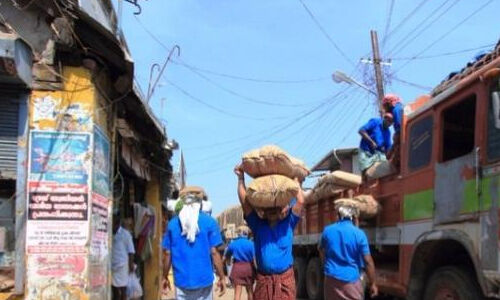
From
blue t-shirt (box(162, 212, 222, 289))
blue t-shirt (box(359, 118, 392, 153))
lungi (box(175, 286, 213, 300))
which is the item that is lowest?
lungi (box(175, 286, 213, 300))

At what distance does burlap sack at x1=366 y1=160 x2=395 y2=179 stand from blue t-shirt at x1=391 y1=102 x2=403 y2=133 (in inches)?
19.9

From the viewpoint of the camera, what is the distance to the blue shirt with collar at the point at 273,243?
5.62 metres

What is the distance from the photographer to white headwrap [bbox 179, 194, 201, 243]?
6.64 meters

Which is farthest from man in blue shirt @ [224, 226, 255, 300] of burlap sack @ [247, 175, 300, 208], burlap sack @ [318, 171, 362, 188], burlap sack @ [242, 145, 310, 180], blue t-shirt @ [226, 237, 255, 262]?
burlap sack @ [247, 175, 300, 208]

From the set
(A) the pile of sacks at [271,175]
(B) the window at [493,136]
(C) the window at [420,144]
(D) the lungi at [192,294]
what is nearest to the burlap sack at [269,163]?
(A) the pile of sacks at [271,175]

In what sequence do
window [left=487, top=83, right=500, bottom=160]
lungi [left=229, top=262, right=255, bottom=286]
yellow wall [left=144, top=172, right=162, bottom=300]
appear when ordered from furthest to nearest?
yellow wall [left=144, top=172, right=162, bottom=300]
lungi [left=229, top=262, right=255, bottom=286]
window [left=487, top=83, right=500, bottom=160]

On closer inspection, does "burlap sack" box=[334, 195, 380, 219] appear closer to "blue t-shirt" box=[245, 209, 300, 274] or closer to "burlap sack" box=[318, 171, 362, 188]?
"burlap sack" box=[318, 171, 362, 188]

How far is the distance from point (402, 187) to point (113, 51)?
4083 millimetres

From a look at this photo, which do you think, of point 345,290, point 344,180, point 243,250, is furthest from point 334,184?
point 345,290

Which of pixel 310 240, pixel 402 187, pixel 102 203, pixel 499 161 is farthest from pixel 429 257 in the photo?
pixel 310 240

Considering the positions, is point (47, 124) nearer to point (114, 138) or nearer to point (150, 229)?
point (114, 138)

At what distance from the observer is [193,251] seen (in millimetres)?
6637

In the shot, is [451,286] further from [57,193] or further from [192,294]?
[57,193]

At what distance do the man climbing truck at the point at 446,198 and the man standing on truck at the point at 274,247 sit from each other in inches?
70.7
